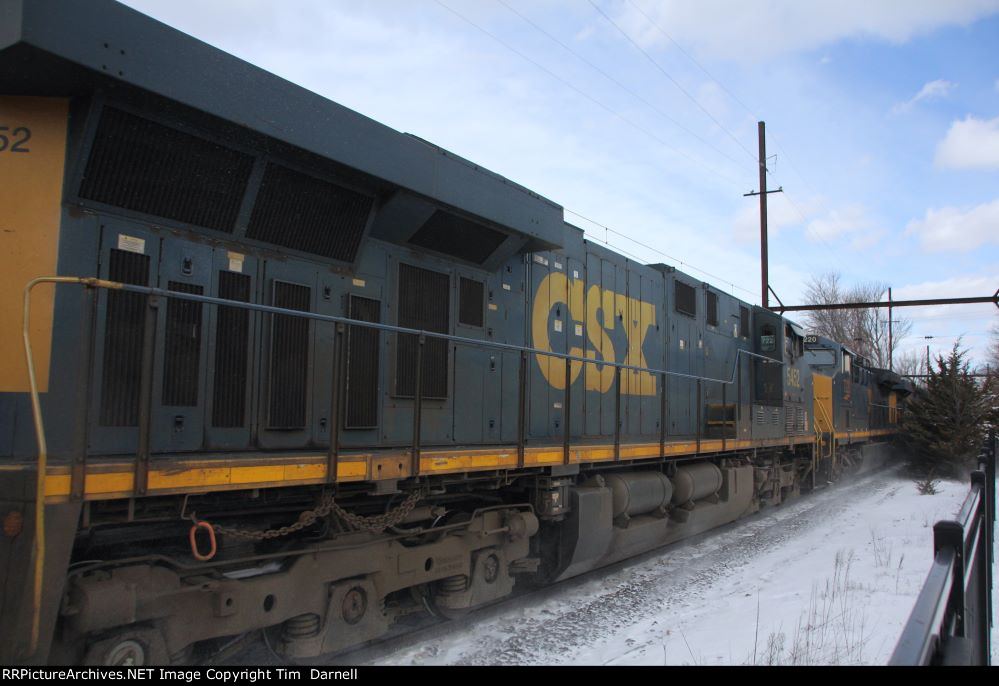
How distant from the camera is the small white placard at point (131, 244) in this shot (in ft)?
13.3

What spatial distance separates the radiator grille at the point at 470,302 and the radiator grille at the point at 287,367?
1.90m

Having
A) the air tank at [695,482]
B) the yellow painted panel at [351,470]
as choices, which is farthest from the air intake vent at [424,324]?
the air tank at [695,482]

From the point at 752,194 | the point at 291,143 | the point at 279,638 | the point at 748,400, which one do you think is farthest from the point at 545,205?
the point at 752,194

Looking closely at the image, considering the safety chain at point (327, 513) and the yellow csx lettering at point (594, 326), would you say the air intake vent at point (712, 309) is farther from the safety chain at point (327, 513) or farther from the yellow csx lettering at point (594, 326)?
the safety chain at point (327, 513)

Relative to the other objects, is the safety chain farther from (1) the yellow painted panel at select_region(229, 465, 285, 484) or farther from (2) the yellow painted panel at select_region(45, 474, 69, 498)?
(2) the yellow painted panel at select_region(45, 474, 69, 498)

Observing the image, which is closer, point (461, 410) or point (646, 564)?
point (461, 410)

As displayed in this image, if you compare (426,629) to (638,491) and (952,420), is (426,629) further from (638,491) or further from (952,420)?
(952,420)

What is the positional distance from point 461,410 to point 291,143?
276 cm

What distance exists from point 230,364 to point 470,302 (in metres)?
2.68

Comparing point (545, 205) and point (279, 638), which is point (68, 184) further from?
point (545, 205)

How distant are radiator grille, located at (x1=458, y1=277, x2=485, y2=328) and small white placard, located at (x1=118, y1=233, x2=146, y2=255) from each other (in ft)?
9.58

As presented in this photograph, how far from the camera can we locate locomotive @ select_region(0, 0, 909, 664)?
346 centimetres

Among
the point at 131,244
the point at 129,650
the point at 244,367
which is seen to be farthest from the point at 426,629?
the point at 131,244

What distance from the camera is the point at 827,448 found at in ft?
52.7
